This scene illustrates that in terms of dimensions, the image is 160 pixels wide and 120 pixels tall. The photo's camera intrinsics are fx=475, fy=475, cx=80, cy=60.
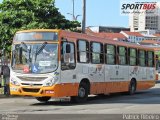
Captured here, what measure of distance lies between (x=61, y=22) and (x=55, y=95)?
468 inches

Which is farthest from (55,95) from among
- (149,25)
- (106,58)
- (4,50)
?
(149,25)

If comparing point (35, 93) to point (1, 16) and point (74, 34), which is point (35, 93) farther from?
point (1, 16)

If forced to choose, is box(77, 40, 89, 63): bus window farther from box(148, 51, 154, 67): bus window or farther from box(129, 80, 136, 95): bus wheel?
box(148, 51, 154, 67): bus window

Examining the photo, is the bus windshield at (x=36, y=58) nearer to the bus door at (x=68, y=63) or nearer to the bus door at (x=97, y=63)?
the bus door at (x=68, y=63)

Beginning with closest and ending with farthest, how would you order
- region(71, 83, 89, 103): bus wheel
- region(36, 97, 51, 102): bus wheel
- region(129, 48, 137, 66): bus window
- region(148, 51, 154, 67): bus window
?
region(71, 83, 89, 103): bus wheel, region(36, 97, 51, 102): bus wheel, region(129, 48, 137, 66): bus window, region(148, 51, 154, 67): bus window

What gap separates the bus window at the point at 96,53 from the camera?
20.6m

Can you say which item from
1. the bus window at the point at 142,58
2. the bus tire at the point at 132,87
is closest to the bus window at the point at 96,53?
the bus tire at the point at 132,87

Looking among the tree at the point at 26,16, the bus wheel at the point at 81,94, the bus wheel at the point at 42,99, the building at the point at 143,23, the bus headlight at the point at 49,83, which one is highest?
the building at the point at 143,23

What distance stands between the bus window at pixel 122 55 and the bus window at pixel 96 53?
2.35 meters

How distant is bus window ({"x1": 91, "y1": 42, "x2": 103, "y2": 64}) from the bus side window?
1.93 metres

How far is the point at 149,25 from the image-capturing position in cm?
18638

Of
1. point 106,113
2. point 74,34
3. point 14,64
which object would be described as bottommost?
point 106,113

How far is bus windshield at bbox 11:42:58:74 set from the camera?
17859 millimetres

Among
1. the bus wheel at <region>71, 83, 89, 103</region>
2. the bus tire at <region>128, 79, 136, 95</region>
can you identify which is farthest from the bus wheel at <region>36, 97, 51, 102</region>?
the bus tire at <region>128, 79, 136, 95</region>
